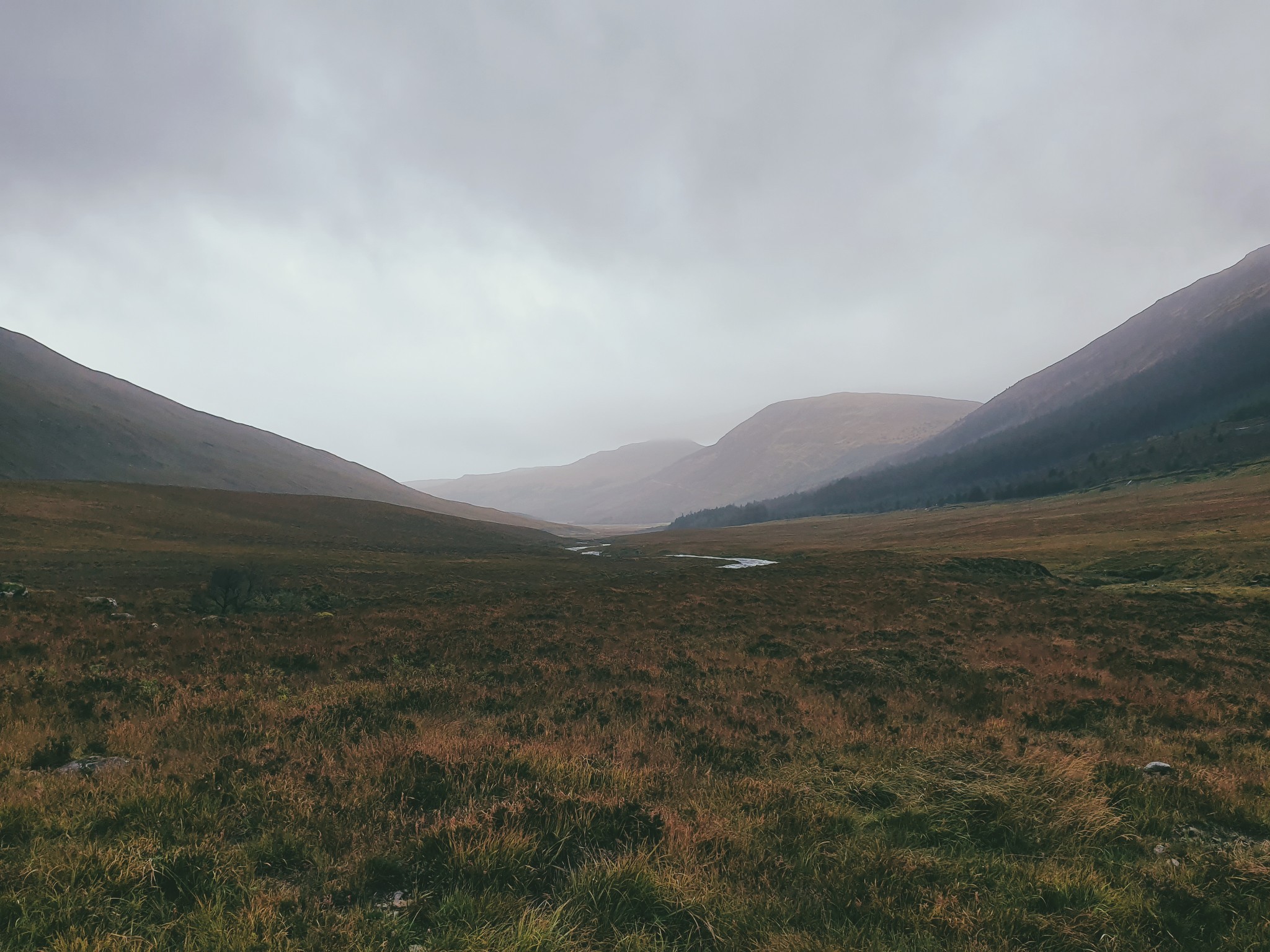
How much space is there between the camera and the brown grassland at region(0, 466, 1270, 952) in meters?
4.60

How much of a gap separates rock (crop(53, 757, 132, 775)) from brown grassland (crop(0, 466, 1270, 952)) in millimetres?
230

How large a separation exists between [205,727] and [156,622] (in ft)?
40.7

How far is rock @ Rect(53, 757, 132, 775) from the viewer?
724 centimetres

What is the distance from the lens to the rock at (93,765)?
7242 millimetres

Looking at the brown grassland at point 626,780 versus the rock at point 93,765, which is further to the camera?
the rock at point 93,765

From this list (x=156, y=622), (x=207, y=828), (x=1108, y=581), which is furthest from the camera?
(x=1108, y=581)

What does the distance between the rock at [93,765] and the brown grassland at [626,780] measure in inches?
9.0

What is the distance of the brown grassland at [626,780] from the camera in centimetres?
460

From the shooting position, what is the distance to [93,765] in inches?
301

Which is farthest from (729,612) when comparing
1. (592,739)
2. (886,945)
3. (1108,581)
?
(1108,581)

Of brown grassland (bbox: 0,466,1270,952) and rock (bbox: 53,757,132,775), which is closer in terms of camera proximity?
brown grassland (bbox: 0,466,1270,952)

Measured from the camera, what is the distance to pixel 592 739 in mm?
9648

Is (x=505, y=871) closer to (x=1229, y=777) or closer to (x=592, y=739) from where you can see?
(x=592, y=739)

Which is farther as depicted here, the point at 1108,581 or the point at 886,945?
the point at 1108,581
